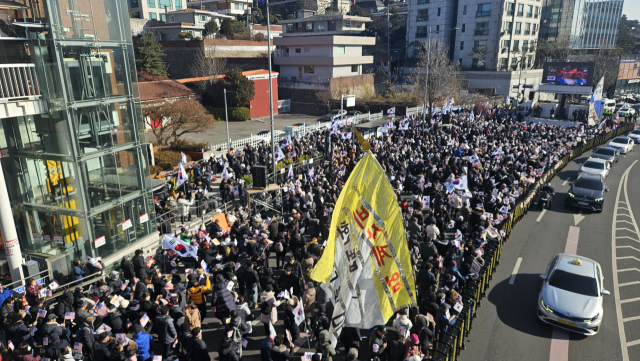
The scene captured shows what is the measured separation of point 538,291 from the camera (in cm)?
1227

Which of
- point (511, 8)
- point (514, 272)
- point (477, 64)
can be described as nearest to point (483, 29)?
point (511, 8)

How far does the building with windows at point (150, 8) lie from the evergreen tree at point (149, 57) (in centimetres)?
2194

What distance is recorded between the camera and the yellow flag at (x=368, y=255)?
519 cm

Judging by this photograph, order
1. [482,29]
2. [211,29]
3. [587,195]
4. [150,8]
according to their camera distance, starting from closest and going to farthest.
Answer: [587,195], [211,29], [150,8], [482,29]

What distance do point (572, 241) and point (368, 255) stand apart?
14190 millimetres

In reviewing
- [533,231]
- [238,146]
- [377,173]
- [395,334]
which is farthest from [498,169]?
[238,146]

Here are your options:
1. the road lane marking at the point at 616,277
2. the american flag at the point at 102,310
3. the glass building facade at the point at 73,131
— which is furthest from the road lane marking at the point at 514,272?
the glass building facade at the point at 73,131

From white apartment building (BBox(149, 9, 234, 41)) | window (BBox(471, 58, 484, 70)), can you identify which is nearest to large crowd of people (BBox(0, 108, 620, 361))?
white apartment building (BBox(149, 9, 234, 41))

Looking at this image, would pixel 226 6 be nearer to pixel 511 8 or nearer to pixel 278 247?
pixel 511 8

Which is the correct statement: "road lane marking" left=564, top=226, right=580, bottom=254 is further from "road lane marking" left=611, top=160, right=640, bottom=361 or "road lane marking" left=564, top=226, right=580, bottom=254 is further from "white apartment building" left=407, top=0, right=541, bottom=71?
"white apartment building" left=407, top=0, right=541, bottom=71

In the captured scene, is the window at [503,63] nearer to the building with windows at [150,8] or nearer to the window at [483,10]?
the window at [483,10]

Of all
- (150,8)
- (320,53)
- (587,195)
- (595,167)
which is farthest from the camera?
(150,8)

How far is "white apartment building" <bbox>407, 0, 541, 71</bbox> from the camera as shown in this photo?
65.1 metres

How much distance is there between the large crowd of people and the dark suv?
1.97 metres
